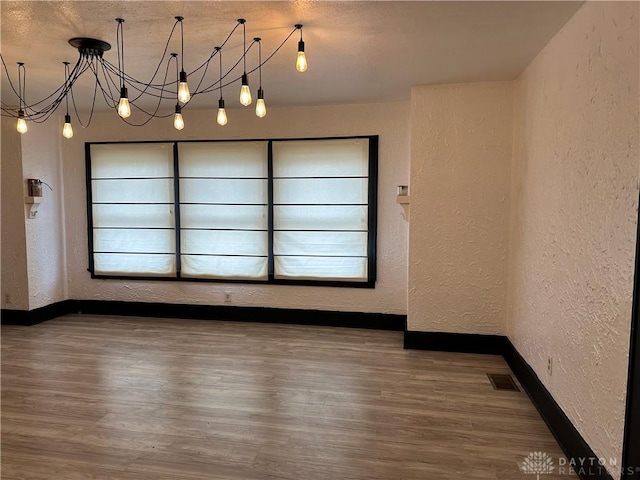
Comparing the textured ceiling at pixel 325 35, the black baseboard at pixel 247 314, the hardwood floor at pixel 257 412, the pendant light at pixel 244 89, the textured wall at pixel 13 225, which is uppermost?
the textured ceiling at pixel 325 35

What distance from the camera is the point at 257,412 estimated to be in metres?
2.97

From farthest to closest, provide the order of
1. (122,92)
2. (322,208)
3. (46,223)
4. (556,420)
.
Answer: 1. (46,223)
2. (322,208)
3. (122,92)
4. (556,420)

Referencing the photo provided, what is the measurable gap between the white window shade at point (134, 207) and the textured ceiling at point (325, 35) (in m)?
1.56

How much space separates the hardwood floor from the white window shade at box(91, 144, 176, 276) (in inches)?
48.8

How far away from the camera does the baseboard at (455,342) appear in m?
4.09

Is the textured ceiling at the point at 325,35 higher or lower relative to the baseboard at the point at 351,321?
higher

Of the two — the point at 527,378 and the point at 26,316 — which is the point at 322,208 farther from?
the point at 26,316

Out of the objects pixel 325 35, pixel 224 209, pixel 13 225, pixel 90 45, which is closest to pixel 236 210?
pixel 224 209

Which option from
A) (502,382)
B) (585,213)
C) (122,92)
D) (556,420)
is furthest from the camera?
(502,382)

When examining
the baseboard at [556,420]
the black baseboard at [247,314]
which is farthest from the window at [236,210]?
the baseboard at [556,420]

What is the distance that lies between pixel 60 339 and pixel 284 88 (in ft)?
11.7

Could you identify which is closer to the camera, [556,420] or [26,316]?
[556,420]

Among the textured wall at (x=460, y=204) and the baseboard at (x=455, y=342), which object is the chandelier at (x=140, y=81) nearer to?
the textured wall at (x=460, y=204)

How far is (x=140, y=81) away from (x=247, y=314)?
9.41 ft
